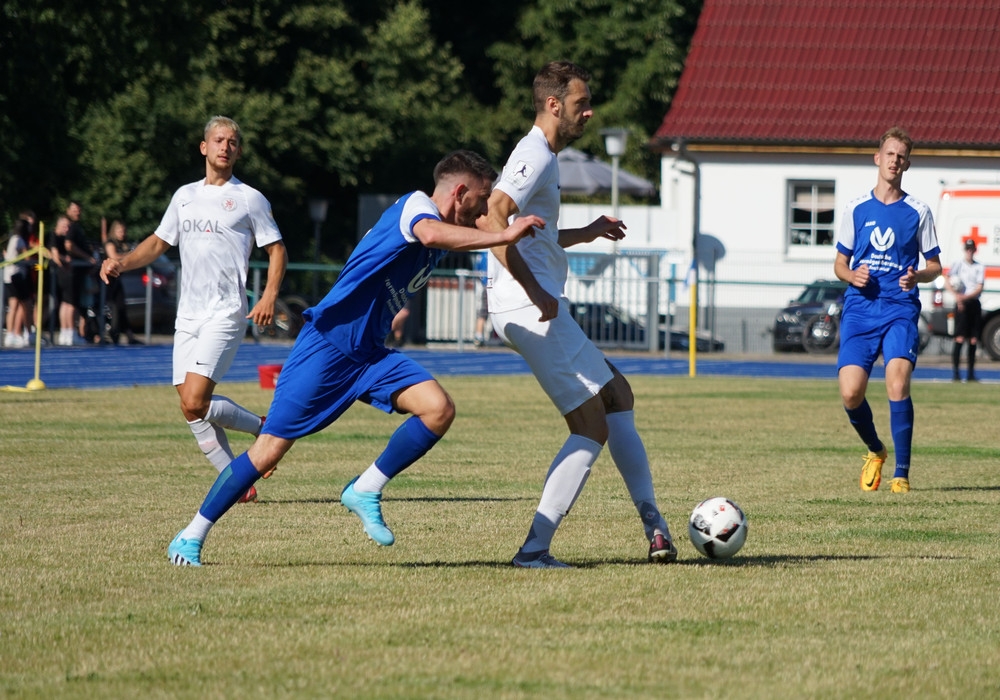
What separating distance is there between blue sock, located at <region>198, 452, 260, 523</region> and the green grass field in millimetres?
247

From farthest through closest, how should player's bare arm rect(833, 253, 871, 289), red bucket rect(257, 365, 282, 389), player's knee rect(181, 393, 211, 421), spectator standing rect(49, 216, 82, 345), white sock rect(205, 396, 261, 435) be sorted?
spectator standing rect(49, 216, 82, 345)
red bucket rect(257, 365, 282, 389)
player's bare arm rect(833, 253, 871, 289)
white sock rect(205, 396, 261, 435)
player's knee rect(181, 393, 211, 421)

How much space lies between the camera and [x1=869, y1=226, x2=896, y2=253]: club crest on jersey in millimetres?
10227

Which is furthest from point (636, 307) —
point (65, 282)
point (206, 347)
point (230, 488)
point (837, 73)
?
point (230, 488)

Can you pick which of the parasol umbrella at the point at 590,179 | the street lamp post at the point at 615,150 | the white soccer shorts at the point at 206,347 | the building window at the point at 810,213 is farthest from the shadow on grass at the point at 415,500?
the building window at the point at 810,213

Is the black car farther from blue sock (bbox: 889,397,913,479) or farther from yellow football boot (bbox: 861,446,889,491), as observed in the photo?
yellow football boot (bbox: 861,446,889,491)

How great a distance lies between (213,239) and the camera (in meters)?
9.38

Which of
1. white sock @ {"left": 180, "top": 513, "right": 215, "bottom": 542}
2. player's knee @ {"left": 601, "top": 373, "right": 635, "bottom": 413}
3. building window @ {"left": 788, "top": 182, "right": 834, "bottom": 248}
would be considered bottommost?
white sock @ {"left": 180, "top": 513, "right": 215, "bottom": 542}

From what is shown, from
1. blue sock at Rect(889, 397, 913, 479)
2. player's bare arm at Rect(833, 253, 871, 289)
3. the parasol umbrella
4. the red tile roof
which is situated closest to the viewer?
player's bare arm at Rect(833, 253, 871, 289)

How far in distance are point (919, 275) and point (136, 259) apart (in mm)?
4922

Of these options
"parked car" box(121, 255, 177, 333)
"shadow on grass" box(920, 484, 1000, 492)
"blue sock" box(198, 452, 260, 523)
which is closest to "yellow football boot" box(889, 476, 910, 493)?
"shadow on grass" box(920, 484, 1000, 492)

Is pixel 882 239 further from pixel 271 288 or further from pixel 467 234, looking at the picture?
pixel 467 234

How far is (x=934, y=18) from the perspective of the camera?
3703 centimetres

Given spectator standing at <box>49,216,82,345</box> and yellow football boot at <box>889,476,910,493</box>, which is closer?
yellow football boot at <box>889,476,910,493</box>

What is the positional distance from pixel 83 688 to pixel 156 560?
2280 millimetres
